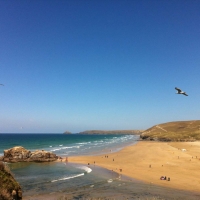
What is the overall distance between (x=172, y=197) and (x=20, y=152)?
42.7 m

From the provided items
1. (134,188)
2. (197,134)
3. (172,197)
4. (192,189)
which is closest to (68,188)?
(134,188)

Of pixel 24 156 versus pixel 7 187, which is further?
pixel 24 156

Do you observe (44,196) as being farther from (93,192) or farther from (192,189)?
(192,189)

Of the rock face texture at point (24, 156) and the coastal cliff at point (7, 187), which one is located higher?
the coastal cliff at point (7, 187)

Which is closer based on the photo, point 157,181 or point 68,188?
point 68,188

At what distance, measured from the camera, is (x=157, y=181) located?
33.1 meters

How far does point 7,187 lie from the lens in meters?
15.6

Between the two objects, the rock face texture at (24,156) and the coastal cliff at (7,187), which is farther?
the rock face texture at (24,156)

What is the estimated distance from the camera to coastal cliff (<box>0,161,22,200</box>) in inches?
593

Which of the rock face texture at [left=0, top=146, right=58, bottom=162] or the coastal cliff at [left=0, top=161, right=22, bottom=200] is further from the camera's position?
the rock face texture at [left=0, top=146, right=58, bottom=162]

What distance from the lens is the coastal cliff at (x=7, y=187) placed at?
15074 mm

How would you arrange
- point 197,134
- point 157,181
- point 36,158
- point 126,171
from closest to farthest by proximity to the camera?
point 157,181
point 126,171
point 36,158
point 197,134

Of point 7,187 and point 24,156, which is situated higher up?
point 7,187

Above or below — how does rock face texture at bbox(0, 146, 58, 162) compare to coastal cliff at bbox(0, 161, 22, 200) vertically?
below
